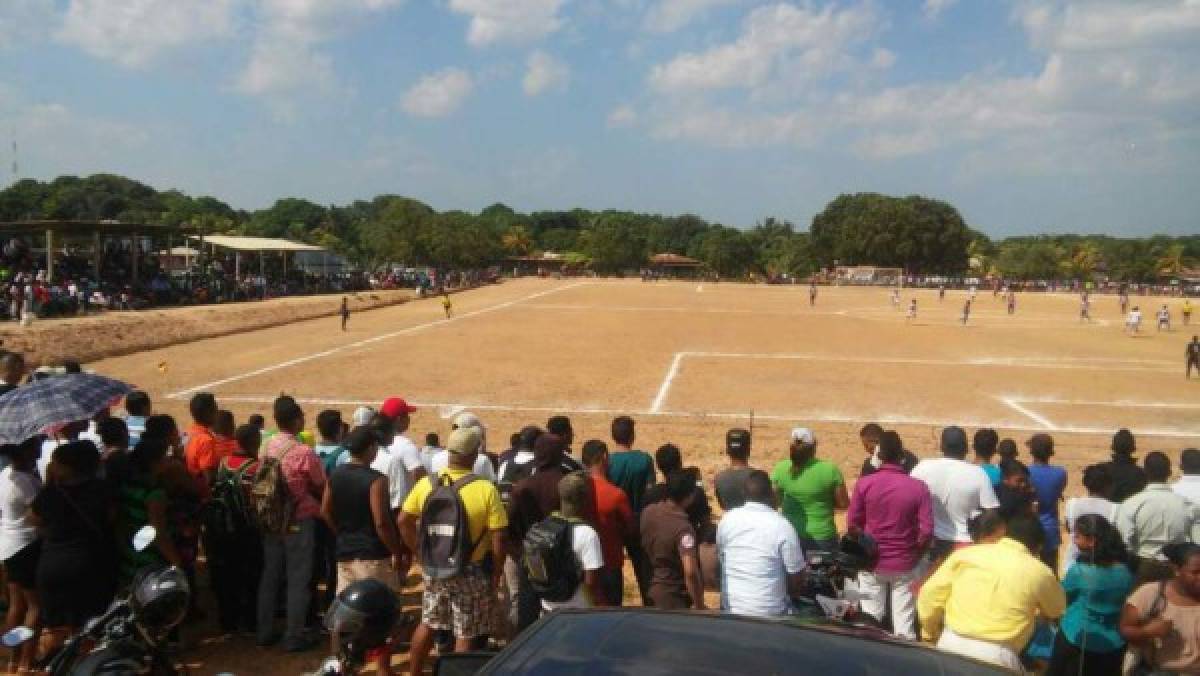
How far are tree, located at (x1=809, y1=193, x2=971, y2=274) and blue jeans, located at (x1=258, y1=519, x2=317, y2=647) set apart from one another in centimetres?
11900

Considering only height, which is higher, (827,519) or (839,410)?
(827,519)

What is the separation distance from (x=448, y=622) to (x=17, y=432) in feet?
10.8

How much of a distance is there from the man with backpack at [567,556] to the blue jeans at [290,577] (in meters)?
2.02

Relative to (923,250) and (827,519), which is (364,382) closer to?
(827,519)

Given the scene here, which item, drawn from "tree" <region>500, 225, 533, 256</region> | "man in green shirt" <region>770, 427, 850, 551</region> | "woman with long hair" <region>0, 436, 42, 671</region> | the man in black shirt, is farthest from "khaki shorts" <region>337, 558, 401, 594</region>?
"tree" <region>500, 225, 533, 256</region>

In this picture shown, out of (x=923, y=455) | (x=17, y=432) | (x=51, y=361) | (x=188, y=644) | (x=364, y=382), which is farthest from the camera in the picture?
(x=51, y=361)

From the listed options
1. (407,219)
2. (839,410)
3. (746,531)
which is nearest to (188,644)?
(746,531)

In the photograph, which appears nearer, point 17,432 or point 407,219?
point 17,432

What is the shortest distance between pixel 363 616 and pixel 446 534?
6.08ft

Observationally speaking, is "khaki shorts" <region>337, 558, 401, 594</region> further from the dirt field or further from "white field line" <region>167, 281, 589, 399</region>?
"white field line" <region>167, 281, 589, 399</region>

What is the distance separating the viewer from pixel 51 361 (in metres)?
24.3

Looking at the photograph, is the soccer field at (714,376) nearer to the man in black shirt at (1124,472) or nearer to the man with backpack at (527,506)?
the man in black shirt at (1124,472)

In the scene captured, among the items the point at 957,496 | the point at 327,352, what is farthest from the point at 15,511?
the point at 327,352

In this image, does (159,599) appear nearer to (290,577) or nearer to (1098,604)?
(290,577)
